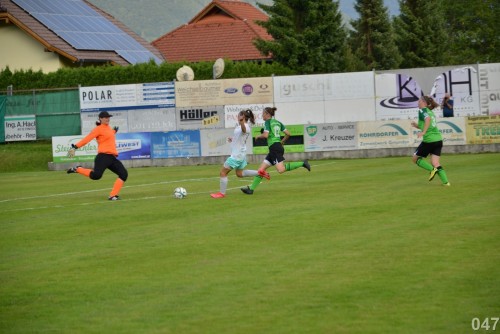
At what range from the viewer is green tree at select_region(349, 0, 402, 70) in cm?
6200

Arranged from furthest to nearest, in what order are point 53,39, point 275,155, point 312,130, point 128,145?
point 53,39, point 128,145, point 312,130, point 275,155

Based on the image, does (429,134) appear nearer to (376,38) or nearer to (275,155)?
(275,155)

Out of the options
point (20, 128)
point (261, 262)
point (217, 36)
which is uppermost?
point (217, 36)

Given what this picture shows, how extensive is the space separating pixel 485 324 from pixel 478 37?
66543mm

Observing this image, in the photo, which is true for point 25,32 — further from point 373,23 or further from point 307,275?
point 307,275

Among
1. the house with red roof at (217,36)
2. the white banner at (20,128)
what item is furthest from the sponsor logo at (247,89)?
the house with red roof at (217,36)

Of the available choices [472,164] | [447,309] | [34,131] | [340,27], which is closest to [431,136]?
[472,164]

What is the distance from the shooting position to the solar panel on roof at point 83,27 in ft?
179

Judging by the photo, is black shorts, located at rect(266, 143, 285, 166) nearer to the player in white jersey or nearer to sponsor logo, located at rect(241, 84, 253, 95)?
the player in white jersey

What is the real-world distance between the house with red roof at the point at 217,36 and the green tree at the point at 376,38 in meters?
6.69

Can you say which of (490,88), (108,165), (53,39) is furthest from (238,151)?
(53,39)

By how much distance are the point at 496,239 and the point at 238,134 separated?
892 cm

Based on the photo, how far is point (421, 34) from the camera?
62.2 metres

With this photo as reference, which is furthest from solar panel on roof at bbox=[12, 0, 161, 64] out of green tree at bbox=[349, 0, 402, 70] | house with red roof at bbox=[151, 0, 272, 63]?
green tree at bbox=[349, 0, 402, 70]
